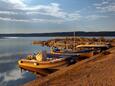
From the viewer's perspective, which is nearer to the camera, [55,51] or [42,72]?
[42,72]

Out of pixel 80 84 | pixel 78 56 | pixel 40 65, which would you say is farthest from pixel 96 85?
pixel 78 56

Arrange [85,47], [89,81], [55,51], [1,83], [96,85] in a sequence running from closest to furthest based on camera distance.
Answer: [96,85]
[89,81]
[1,83]
[55,51]
[85,47]

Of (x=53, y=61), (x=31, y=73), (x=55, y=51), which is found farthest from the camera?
(x=55, y=51)

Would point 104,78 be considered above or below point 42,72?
above

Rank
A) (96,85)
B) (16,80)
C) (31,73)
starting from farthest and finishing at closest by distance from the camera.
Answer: (31,73)
(16,80)
(96,85)

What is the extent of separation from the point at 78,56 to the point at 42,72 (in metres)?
9.55

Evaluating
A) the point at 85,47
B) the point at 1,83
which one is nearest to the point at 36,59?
the point at 1,83

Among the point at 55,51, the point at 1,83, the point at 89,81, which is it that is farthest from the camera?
the point at 55,51

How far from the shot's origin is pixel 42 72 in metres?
31.0

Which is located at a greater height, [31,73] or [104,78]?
[104,78]

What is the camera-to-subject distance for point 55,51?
4400 cm

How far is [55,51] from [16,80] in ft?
55.8

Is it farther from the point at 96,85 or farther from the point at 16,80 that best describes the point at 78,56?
the point at 96,85

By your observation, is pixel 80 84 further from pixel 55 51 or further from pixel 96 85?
pixel 55 51
